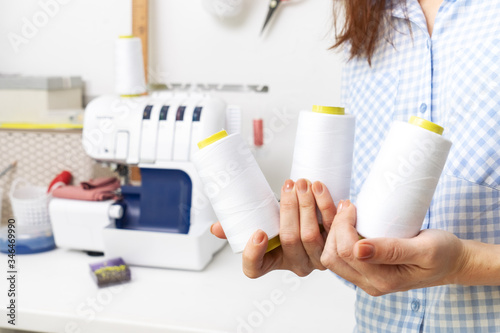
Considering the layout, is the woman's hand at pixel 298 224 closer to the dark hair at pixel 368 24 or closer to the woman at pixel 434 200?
the woman at pixel 434 200

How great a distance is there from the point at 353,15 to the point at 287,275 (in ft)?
2.03

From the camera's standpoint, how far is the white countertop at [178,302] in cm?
92

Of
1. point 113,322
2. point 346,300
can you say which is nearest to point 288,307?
point 346,300

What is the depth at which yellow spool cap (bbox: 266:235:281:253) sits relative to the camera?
63cm

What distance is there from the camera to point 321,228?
2.12 feet

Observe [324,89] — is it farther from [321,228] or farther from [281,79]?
[321,228]

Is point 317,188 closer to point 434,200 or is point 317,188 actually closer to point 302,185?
point 302,185

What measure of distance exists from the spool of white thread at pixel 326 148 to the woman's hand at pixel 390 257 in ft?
0.18

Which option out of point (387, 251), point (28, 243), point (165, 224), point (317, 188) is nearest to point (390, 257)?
point (387, 251)

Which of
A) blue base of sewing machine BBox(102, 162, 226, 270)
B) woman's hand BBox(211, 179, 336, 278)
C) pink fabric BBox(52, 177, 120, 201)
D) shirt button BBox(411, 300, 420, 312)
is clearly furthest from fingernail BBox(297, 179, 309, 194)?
pink fabric BBox(52, 177, 120, 201)

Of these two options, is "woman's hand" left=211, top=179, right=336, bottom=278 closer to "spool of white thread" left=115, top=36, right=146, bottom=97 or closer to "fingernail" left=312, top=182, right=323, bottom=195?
"fingernail" left=312, top=182, right=323, bottom=195

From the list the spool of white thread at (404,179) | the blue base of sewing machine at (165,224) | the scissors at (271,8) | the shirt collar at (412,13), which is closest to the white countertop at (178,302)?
the blue base of sewing machine at (165,224)

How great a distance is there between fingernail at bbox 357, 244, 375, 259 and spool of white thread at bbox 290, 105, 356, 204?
15cm

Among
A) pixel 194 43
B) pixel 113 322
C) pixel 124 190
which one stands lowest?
pixel 113 322
